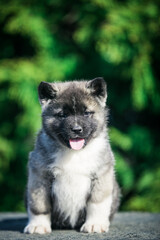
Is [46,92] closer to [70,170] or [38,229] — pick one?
[70,170]

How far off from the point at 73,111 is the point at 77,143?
13.9 inches

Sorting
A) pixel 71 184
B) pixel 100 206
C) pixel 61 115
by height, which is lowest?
pixel 100 206

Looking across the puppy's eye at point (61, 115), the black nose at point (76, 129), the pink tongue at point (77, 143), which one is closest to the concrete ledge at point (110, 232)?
the pink tongue at point (77, 143)

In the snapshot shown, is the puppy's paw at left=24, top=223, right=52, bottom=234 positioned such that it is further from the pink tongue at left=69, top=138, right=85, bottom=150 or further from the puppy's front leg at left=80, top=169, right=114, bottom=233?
the pink tongue at left=69, top=138, right=85, bottom=150

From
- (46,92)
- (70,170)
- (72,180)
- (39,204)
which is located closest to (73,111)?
Result: (46,92)

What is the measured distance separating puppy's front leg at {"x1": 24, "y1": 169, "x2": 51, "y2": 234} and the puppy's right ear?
0.91m

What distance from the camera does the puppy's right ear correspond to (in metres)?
4.49

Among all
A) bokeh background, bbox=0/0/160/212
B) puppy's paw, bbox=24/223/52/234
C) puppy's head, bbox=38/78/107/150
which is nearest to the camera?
puppy's paw, bbox=24/223/52/234

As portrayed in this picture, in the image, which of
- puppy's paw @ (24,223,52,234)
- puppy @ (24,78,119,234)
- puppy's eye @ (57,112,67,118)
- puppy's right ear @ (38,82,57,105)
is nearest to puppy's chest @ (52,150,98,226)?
puppy @ (24,78,119,234)

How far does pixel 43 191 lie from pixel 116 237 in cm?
93

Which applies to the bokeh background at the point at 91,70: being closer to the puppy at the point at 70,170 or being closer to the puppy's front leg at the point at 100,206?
the puppy at the point at 70,170

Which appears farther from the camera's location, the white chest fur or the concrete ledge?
the white chest fur

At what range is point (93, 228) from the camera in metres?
4.07

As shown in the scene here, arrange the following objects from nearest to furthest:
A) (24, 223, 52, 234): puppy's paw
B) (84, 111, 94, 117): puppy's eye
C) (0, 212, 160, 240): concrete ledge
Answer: (0, 212, 160, 240): concrete ledge, (24, 223, 52, 234): puppy's paw, (84, 111, 94, 117): puppy's eye
